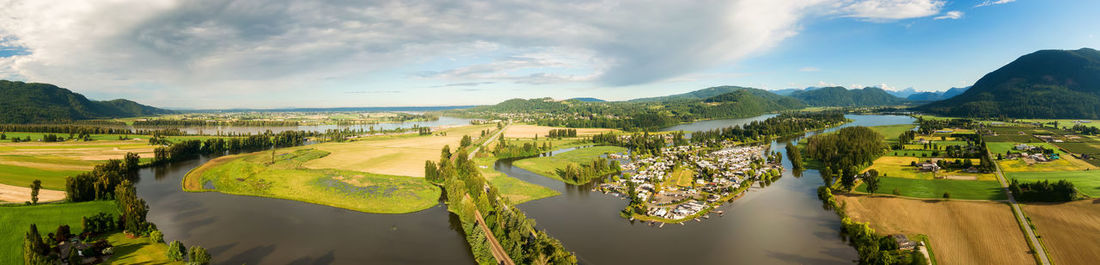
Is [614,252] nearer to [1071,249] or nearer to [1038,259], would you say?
[1038,259]

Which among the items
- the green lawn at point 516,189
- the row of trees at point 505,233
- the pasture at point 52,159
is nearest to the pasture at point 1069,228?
the row of trees at point 505,233

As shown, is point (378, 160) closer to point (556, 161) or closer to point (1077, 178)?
point (556, 161)

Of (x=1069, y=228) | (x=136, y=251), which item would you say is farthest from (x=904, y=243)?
(x=136, y=251)

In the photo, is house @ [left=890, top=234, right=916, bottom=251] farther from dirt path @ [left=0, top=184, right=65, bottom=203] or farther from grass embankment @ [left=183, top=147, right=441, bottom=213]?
dirt path @ [left=0, top=184, right=65, bottom=203]

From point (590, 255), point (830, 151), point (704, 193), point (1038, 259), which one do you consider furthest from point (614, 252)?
point (830, 151)

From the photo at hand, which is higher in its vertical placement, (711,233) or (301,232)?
(301,232)

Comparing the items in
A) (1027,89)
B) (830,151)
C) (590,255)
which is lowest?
(590,255)

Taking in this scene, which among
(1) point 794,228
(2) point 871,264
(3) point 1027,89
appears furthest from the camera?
(3) point 1027,89
